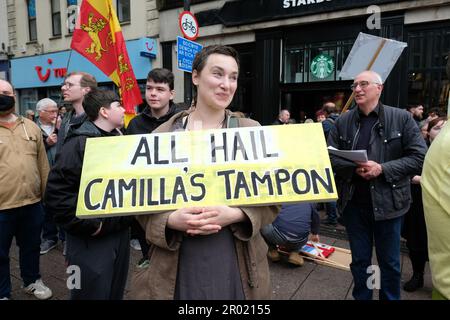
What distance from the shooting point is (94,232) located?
200 centimetres

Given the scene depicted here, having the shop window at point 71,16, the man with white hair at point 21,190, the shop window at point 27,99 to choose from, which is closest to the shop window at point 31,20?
the shop window at point 27,99

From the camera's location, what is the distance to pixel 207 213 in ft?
4.38

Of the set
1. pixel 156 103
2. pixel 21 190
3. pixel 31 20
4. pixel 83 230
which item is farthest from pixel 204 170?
pixel 31 20

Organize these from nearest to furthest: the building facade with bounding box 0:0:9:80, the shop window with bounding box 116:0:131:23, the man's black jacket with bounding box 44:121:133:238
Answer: the man's black jacket with bounding box 44:121:133:238
the shop window with bounding box 116:0:131:23
the building facade with bounding box 0:0:9:80

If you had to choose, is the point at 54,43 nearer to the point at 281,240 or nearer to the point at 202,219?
the point at 281,240

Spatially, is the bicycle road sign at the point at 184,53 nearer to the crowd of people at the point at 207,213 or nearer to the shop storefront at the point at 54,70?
the crowd of people at the point at 207,213

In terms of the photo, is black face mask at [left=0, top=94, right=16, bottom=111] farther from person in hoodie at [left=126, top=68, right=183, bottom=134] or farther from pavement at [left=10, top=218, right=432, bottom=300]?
pavement at [left=10, top=218, right=432, bottom=300]

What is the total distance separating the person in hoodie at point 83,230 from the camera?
1.99 meters

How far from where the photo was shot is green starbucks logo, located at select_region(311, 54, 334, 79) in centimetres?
791

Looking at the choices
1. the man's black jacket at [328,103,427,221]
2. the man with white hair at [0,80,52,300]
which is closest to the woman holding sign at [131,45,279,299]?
the man's black jacket at [328,103,427,221]

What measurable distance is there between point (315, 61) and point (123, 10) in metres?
7.35

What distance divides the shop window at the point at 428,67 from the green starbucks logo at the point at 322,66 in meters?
1.76

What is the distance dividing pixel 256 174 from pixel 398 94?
6967 mm

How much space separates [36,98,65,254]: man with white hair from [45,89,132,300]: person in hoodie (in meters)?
2.49
